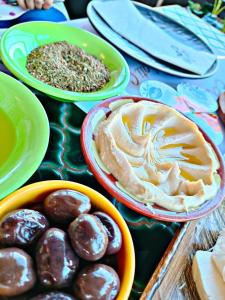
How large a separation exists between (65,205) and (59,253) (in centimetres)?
8

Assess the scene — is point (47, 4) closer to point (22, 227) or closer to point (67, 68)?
point (67, 68)

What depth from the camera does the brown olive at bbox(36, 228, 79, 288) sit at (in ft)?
1.38

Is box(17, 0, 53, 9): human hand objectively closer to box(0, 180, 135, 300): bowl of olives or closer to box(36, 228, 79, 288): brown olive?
box(0, 180, 135, 300): bowl of olives

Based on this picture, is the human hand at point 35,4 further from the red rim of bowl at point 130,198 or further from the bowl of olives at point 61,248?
the bowl of olives at point 61,248

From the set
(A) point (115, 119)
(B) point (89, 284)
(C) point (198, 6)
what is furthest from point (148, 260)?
(C) point (198, 6)

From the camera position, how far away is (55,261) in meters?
0.42

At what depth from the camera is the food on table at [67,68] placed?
0.83 metres

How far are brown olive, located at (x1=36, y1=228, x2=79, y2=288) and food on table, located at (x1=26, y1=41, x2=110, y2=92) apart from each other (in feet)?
1.49

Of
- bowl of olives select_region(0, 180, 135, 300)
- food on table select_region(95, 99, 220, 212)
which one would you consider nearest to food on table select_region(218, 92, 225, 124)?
food on table select_region(95, 99, 220, 212)

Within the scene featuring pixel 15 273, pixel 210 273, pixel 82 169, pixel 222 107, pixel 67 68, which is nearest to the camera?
pixel 15 273

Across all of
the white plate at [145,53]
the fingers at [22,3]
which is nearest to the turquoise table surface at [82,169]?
the white plate at [145,53]

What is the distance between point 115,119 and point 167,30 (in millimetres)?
678

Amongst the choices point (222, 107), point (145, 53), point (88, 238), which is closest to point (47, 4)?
point (145, 53)

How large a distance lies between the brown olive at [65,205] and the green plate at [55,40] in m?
0.31
